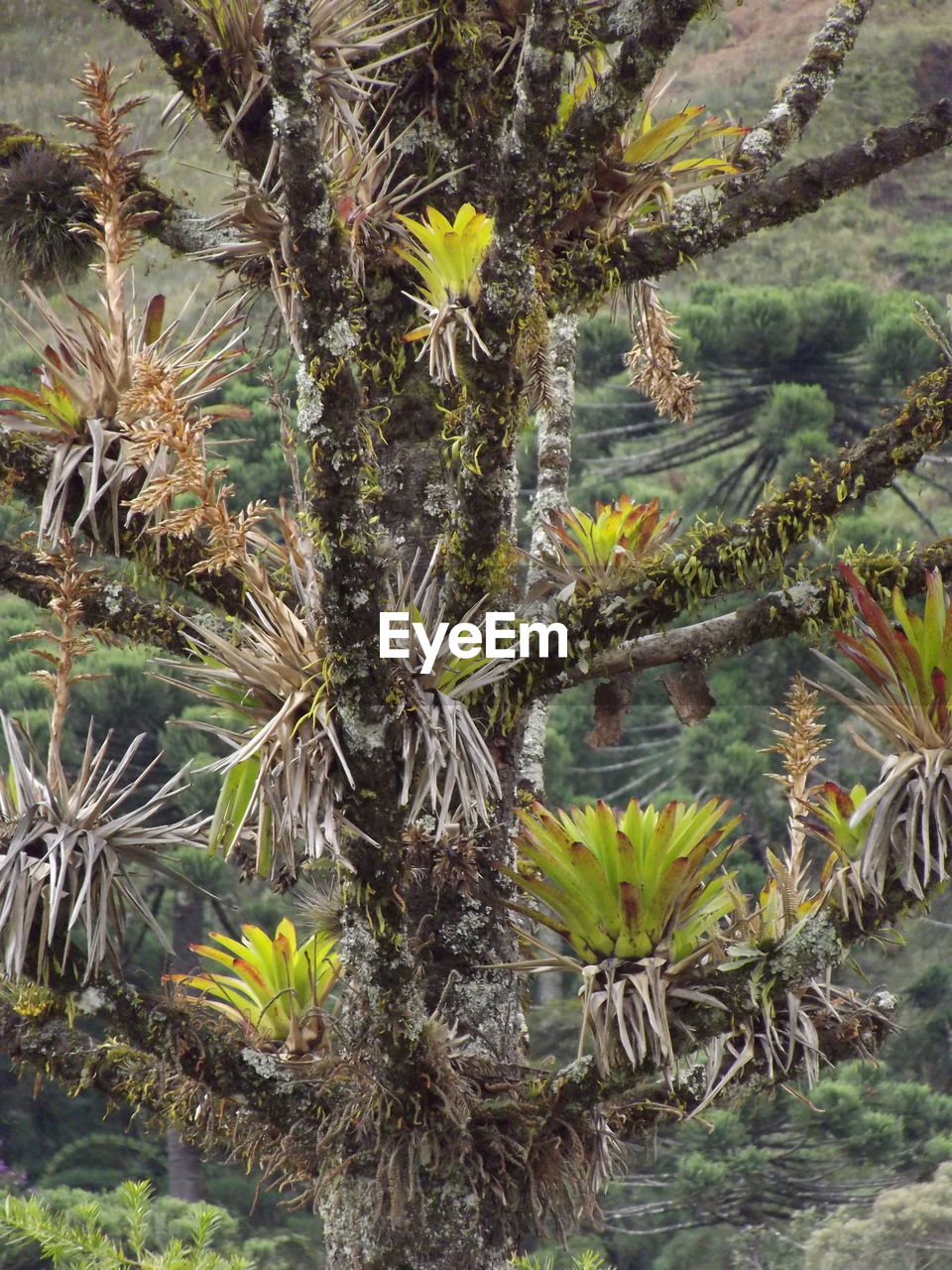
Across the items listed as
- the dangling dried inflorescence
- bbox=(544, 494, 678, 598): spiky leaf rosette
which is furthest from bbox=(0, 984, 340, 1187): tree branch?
the dangling dried inflorescence

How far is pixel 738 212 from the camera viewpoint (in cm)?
250

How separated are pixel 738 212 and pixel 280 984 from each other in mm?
1729

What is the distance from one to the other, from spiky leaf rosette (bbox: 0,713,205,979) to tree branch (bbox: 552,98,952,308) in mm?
1187

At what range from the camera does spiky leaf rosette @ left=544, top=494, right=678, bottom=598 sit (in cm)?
231

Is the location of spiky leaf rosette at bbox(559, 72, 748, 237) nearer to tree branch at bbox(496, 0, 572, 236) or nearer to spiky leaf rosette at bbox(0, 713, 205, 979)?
tree branch at bbox(496, 0, 572, 236)

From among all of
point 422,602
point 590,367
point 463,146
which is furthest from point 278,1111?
point 590,367

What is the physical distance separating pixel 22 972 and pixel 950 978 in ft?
28.5

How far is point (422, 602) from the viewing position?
189 cm

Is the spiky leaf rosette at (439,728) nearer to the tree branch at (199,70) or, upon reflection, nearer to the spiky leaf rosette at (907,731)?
the spiky leaf rosette at (907,731)

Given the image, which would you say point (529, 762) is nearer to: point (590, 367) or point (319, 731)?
point (319, 731)

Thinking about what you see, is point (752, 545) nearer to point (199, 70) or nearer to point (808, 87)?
point (199, 70)

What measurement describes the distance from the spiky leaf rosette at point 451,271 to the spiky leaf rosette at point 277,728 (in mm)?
441

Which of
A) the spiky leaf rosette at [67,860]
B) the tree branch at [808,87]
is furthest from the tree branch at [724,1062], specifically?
the tree branch at [808,87]

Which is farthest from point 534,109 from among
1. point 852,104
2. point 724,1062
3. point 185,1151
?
point 852,104
